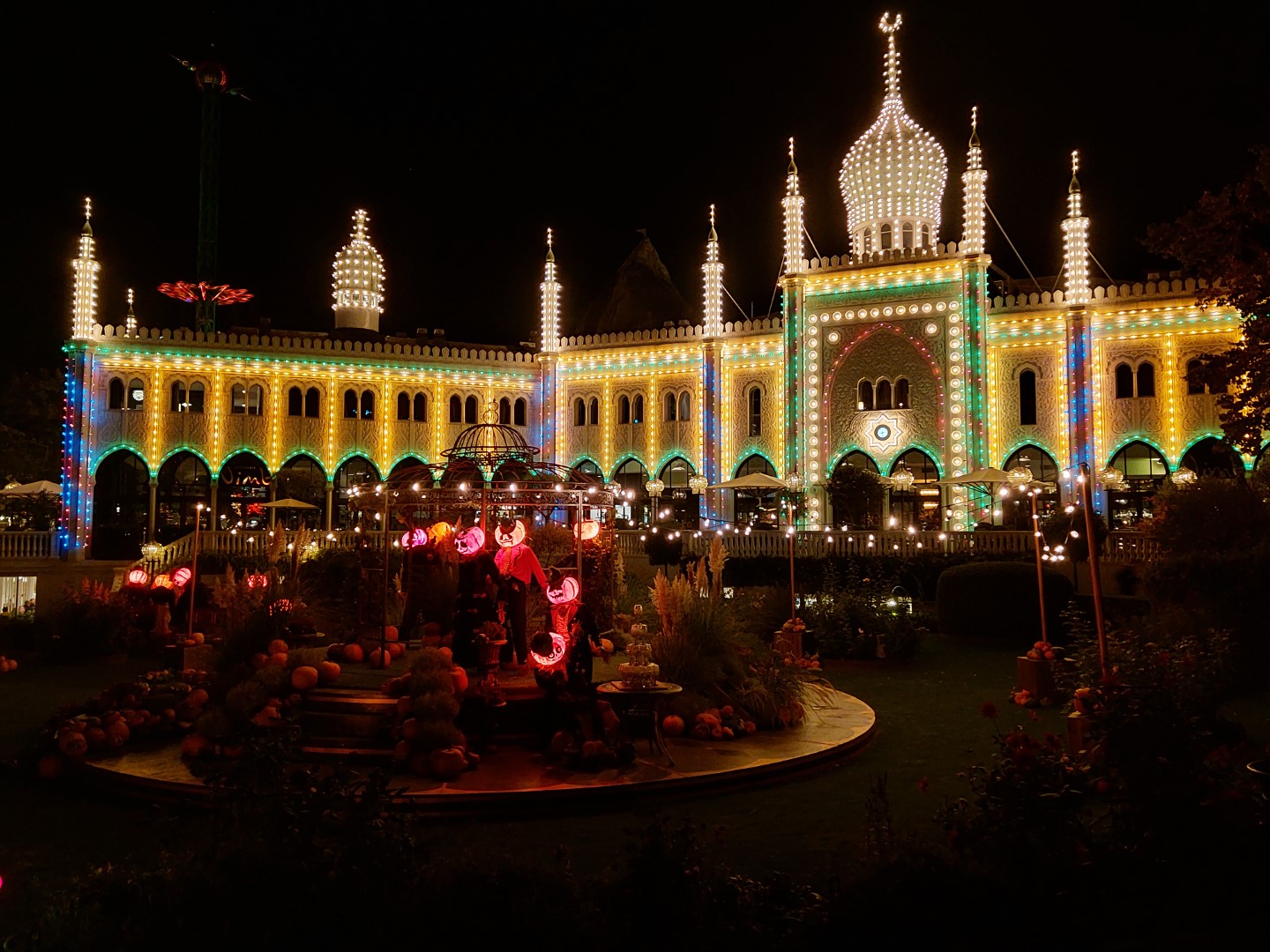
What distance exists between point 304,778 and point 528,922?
1657mm

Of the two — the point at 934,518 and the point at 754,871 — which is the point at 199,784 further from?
the point at 934,518

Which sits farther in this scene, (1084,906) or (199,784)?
(199,784)

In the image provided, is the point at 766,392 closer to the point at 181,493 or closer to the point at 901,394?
the point at 901,394

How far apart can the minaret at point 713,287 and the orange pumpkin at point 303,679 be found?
27.0 m

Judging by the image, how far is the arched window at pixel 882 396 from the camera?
32312 millimetres

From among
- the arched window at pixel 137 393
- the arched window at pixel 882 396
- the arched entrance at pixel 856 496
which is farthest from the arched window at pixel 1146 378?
the arched window at pixel 137 393

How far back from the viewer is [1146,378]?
30.8 meters

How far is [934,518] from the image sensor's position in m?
30.9

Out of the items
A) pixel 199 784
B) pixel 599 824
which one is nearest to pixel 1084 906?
pixel 599 824

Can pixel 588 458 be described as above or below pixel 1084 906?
above

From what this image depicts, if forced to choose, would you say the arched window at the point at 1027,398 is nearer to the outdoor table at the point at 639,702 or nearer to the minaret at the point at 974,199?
the minaret at the point at 974,199

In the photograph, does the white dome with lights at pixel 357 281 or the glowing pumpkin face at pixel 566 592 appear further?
the white dome with lights at pixel 357 281

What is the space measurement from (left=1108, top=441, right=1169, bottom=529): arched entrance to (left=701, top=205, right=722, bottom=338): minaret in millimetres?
13432

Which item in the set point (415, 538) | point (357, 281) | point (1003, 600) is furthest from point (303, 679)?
point (357, 281)
